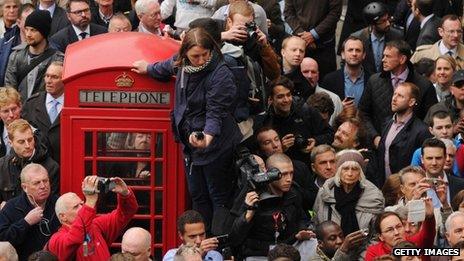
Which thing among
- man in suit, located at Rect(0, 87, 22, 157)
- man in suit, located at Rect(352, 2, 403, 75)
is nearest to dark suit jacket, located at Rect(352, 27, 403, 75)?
man in suit, located at Rect(352, 2, 403, 75)

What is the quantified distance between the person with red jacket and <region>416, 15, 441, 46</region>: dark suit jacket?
6.40 meters

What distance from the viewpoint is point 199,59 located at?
18.0 metres

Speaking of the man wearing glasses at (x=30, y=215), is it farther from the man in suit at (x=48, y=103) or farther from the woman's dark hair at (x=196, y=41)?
the woman's dark hair at (x=196, y=41)

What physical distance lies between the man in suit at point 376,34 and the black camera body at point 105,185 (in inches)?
255

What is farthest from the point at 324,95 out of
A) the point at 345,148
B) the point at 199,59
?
the point at 199,59

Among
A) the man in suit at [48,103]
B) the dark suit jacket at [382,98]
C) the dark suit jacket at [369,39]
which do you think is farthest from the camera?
the dark suit jacket at [369,39]

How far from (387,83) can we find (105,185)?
17.3ft

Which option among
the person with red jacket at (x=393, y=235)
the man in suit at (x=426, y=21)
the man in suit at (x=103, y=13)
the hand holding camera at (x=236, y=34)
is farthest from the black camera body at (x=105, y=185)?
the man in suit at (x=426, y=21)

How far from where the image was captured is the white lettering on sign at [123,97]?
18594mm

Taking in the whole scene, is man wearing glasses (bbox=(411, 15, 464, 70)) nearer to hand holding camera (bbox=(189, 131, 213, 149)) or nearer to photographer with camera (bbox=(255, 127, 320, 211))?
photographer with camera (bbox=(255, 127, 320, 211))

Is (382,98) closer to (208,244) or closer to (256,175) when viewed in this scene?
(256,175)

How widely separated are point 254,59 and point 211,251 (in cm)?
228

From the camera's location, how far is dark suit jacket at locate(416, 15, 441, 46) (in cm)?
2405

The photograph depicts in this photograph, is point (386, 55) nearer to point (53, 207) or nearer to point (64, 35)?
point (64, 35)
